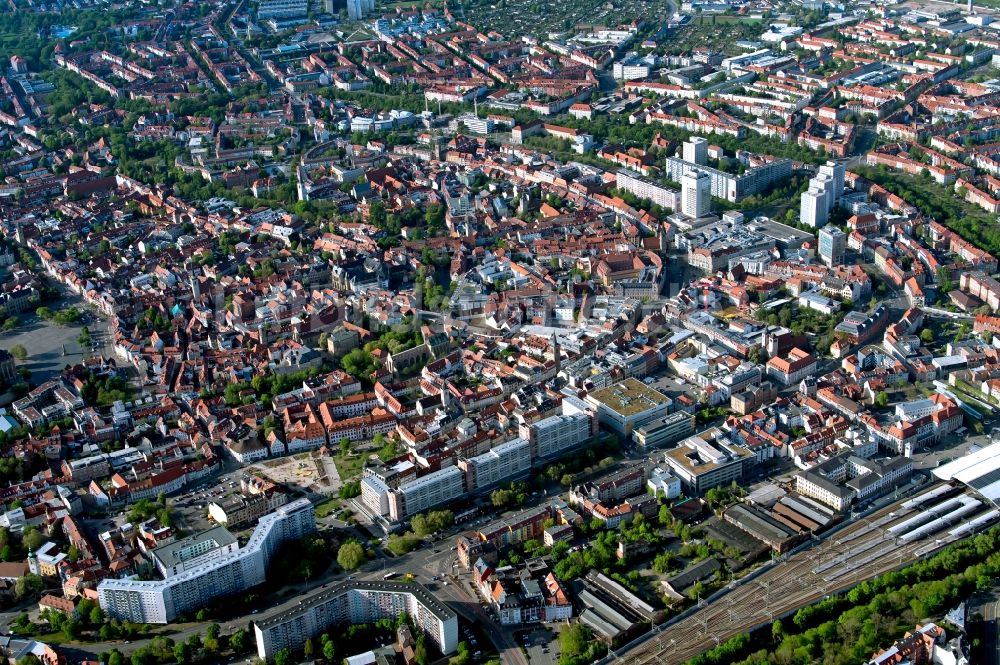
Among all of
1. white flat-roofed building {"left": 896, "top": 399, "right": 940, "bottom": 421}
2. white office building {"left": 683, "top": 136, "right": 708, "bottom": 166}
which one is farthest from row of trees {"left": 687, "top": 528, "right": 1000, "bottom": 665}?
white office building {"left": 683, "top": 136, "right": 708, "bottom": 166}

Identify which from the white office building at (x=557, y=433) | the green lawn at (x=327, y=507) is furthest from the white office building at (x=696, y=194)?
the green lawn at (x=327, y=507)

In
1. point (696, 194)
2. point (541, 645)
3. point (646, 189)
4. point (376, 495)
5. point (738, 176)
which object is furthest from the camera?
point (646, 189)

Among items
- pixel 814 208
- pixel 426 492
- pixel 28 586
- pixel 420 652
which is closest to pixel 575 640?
pixel 420 652

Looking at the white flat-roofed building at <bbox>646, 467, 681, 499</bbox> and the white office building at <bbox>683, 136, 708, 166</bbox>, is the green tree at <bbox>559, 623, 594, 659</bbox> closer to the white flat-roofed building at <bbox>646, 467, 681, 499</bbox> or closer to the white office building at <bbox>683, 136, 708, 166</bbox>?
the white flat-roofed building at <bbox>646, 467, 681, 499</bbox>

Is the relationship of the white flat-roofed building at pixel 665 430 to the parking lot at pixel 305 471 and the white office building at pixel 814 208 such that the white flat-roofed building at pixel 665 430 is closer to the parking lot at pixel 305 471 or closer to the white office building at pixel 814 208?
the parking lot at pixel 305 471

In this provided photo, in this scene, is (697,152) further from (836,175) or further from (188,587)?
(188,587)
